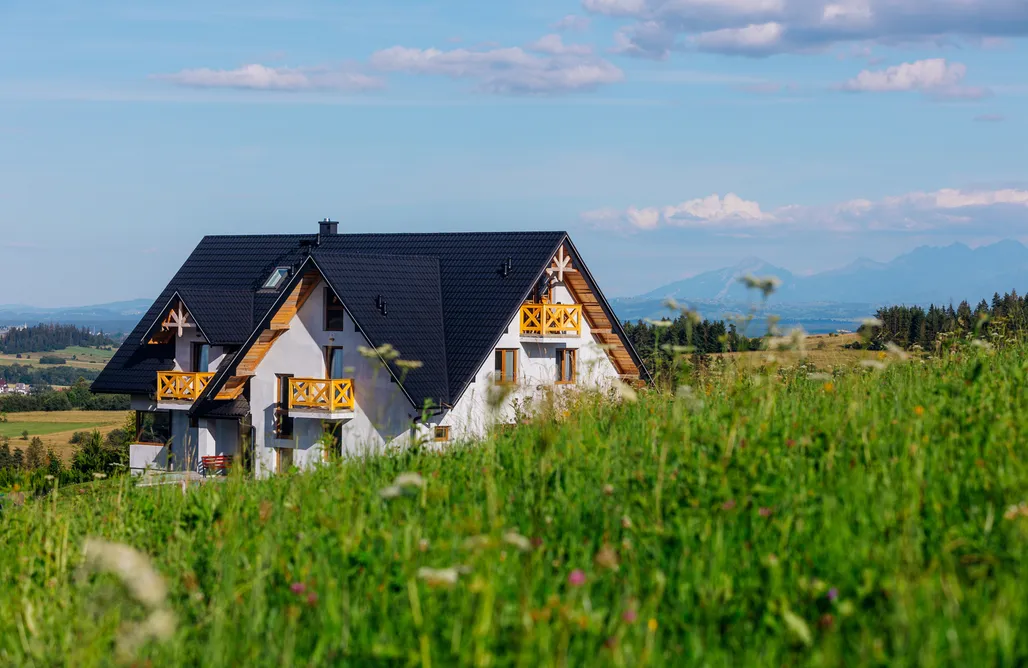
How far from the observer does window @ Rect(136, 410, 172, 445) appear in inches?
1452

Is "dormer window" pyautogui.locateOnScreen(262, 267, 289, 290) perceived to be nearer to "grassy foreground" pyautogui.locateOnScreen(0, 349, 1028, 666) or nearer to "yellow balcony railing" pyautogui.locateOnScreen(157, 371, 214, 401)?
"yellow balcony railing" pyautogui.locateOnScreen(157, 371, 214, 401)

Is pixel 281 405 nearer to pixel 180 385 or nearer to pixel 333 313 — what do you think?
pixel 333 313

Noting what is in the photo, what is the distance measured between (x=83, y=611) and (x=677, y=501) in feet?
11.4

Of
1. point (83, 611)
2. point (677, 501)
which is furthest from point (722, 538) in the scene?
point (83, 611)

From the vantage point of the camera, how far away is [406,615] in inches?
204

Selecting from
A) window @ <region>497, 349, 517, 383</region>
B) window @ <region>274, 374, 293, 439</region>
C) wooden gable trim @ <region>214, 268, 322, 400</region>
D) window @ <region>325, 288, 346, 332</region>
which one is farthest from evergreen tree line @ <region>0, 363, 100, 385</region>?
window @ <region>497, 349, 517, 383</region>

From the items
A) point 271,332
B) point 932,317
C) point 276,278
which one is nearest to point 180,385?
point 271,332

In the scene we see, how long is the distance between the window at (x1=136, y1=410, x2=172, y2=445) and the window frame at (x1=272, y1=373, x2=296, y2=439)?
18.7 feet

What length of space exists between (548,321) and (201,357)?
12231 millimetres

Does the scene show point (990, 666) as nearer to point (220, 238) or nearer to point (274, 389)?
point (274, 389)

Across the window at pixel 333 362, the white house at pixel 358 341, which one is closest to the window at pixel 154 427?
the white house at pixel 358 341

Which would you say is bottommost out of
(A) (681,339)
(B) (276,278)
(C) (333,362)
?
(C) (333,362)

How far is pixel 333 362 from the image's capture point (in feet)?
106

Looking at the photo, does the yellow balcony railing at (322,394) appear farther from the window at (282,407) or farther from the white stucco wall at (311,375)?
the window at (282,407)
